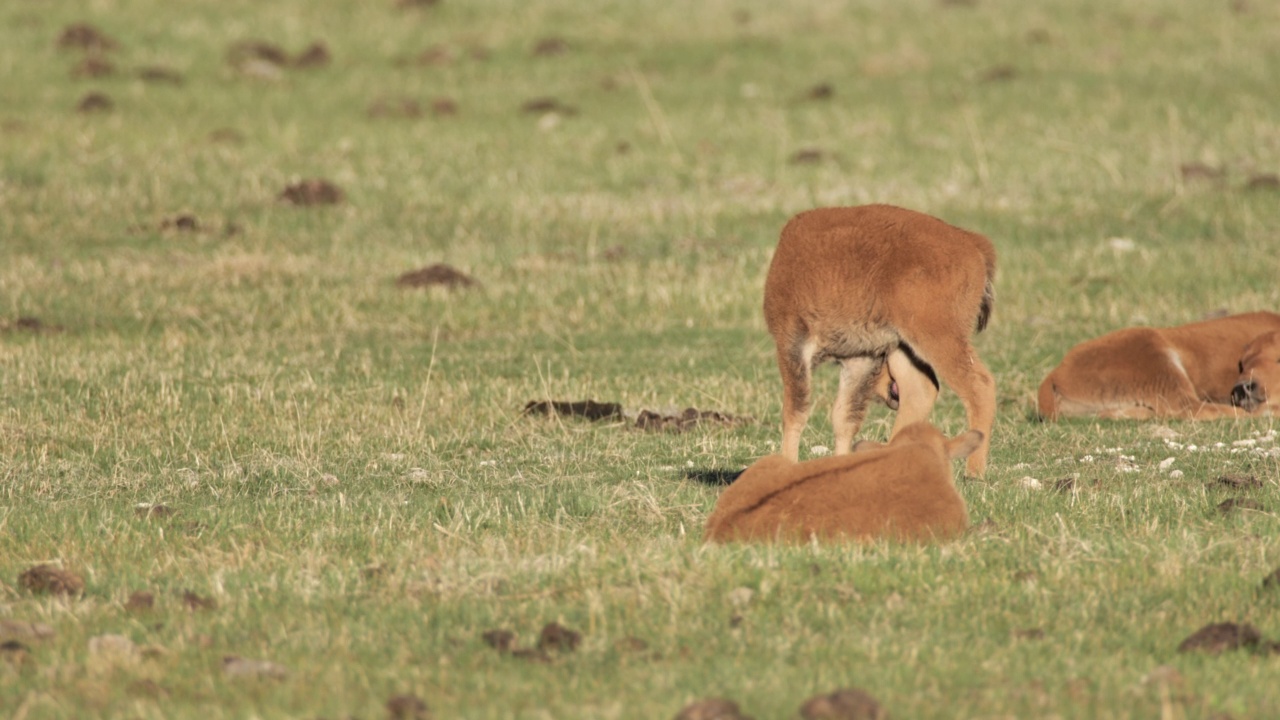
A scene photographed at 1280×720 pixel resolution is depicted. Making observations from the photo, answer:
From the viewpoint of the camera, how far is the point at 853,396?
30.0ft

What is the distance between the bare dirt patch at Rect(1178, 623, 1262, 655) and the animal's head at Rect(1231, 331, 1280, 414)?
5633mm

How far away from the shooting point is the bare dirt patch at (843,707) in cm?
491

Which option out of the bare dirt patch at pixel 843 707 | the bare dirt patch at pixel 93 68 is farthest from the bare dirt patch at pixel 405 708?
the bare dirt patch at pixel 93 68

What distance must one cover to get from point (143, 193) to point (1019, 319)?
1081 cm

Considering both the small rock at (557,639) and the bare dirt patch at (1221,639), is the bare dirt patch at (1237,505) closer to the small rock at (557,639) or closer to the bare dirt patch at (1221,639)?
the bare dirt patch at (1221,639)

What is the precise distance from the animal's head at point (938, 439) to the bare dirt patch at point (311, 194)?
1386 cm

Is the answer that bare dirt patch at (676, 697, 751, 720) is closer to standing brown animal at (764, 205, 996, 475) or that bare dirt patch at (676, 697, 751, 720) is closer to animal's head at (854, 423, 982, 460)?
animal's head at (854, 423, 982, 460)

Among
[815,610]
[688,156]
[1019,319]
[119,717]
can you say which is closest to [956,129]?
[688,156]

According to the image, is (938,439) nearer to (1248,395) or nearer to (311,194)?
(1248,395)

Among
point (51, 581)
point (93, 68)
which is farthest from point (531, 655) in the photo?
point (93, 68)

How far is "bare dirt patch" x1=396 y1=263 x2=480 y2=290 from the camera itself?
638 inches

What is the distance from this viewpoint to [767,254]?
58.3 feet

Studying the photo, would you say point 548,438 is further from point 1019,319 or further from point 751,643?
point 1019,319

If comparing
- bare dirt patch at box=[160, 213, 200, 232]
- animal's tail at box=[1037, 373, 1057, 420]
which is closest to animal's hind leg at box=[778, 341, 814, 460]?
animal's tail at box=[1037, 373, 1057, 420]
